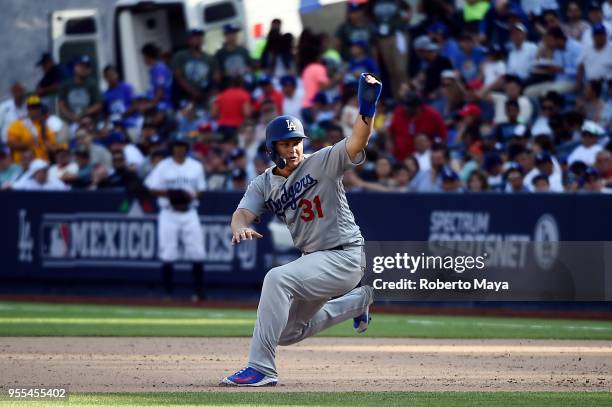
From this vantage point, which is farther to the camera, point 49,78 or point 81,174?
point 49,78

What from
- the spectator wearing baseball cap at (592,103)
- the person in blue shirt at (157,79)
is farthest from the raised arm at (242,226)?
the person in blue shirt at (157,79)

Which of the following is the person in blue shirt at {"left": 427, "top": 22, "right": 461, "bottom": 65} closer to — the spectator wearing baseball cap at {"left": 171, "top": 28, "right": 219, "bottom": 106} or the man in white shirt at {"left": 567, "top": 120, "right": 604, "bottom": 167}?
the man in white shirt at {"left": 567, "top": 120, "right": 604, "bottom": 167}

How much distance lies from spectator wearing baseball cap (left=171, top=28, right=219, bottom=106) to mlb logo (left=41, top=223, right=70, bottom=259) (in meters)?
3.98

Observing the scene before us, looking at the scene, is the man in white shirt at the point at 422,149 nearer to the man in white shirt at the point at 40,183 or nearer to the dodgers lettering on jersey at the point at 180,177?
the dodgers lettering on jersey at the point at 180,177

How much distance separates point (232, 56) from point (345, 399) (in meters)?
15.4

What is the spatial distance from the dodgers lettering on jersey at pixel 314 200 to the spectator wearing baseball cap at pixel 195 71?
45.1 feet

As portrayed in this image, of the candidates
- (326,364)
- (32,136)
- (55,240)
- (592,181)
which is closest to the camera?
(326,364)

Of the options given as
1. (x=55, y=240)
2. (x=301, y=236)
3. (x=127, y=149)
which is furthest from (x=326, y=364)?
(x=127, y=149)

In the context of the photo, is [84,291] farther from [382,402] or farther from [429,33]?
[382,402]

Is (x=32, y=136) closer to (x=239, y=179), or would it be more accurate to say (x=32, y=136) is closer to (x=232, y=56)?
(x=232, y=56)

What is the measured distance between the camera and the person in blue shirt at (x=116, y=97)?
77.7ft

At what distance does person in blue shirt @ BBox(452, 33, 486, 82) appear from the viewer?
20.6 metres

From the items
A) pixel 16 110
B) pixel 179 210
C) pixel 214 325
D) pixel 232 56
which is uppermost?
pixel 232 56

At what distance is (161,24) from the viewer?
26.0 m
